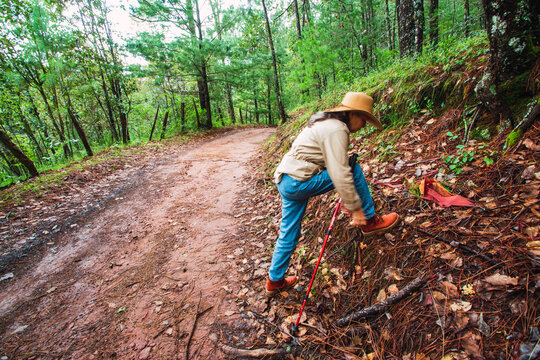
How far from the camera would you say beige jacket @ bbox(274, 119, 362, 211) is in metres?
2.09

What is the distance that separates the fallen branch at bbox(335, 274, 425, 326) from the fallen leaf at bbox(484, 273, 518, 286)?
454mm

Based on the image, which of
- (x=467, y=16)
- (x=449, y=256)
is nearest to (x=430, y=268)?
(x=449, y=256)

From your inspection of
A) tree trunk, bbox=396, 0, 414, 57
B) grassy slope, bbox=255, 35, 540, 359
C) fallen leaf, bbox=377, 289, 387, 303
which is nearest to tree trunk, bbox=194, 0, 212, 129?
tree trunk, bbox=396, 0, 414, 57

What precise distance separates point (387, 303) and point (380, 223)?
0.82 meters

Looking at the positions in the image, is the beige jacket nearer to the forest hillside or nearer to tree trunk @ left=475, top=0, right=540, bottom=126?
the forest hillside

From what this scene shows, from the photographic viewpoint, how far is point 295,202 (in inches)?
101

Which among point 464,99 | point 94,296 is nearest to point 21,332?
point 94,296

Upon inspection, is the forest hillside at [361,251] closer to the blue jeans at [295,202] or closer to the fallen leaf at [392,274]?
the fallen leaf at [392,274]

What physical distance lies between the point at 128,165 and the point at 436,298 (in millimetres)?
9912

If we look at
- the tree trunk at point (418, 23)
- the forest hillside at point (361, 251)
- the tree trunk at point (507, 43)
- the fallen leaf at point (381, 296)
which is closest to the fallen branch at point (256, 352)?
the forest hillside at point (361, 251)

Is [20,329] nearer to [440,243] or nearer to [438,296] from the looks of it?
[438,296]

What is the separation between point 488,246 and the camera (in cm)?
197

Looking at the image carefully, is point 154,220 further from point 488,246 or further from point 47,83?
point 47,83

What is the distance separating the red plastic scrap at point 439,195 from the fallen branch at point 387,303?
0.88 m
